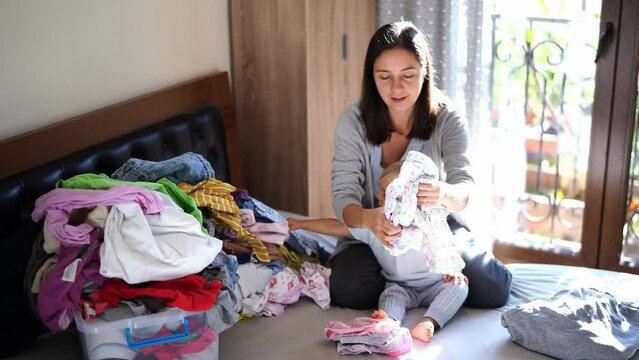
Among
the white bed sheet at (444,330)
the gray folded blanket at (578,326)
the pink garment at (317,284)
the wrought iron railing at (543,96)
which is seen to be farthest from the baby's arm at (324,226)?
the wrought iron railing at (543,96)

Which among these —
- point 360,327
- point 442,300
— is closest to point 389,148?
point 442,300

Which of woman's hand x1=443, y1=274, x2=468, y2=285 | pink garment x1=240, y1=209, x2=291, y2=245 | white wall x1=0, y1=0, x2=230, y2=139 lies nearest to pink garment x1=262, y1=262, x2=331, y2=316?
pink garment x1=240, y1=209, x2=291, y2=245

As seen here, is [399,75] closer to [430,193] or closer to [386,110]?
[386,110]

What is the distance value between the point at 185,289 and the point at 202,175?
1.65 feet

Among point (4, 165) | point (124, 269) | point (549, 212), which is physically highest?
point (4, 165)

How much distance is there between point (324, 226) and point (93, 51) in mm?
889

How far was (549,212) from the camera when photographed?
3.34 metres

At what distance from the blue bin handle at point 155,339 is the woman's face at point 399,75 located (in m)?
0.86

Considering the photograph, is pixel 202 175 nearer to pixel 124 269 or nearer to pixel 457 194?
pixel 124 269

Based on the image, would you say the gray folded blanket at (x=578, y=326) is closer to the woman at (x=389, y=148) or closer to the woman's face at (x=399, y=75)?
the woman at (x=389, y=148)

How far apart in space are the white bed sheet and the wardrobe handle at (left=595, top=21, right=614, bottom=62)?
0.81 meters

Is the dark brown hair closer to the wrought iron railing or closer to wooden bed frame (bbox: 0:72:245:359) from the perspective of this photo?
wooden bed frame (bbox: 0:72:245:359)

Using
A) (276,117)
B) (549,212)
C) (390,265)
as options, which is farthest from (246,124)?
(549,212)

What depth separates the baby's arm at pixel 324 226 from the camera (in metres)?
2.62
